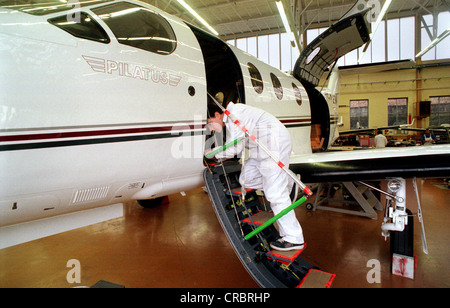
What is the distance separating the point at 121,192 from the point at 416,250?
5050 mm

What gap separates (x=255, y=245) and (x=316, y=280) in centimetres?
73

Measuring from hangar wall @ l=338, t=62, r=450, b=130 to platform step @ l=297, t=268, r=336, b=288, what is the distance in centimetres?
2227

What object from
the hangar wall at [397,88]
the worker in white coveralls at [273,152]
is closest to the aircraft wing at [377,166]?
the worker in white coveralls at [273,152]

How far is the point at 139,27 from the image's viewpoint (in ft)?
9.86

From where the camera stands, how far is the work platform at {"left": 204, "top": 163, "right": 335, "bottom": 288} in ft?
9.37

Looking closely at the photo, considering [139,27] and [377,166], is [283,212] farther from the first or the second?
[139,27]

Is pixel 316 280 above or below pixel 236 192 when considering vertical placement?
below

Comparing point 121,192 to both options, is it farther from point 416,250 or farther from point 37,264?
point 416,250

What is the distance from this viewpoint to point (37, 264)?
174 inches

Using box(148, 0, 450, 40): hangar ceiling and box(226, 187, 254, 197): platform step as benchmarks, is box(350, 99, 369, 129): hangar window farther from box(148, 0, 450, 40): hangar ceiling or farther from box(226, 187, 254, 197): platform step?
box(226, 187, 254, 197): platform step

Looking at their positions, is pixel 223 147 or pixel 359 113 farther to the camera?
pixel 359 113

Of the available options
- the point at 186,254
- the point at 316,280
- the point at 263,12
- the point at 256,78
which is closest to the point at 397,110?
the point at 263,12

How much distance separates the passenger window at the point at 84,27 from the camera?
2.35 m
